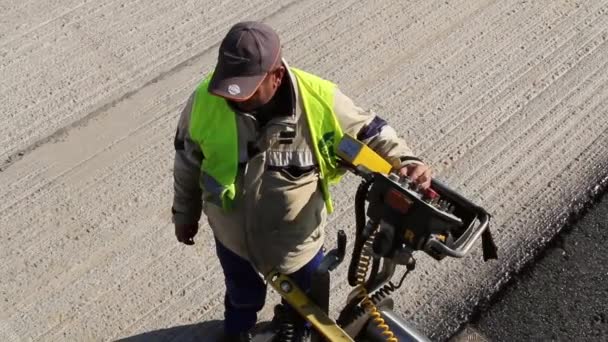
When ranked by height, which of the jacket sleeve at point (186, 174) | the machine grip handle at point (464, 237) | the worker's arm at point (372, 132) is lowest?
the jacket sleeve at point (186, 174)

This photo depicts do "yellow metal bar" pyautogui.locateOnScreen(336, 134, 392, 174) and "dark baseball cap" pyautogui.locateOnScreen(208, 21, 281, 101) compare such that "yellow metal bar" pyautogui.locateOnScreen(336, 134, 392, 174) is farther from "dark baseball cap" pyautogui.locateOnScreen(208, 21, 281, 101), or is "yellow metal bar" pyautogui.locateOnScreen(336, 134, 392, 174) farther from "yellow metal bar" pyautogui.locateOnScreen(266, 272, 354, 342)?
"yellow metal bar" pyautogui.locateOnScreen(266, 272, 354, 342)

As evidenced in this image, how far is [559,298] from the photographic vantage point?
422cm

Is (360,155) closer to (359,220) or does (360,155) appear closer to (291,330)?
(359,220)

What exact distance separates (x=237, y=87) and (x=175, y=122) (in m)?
2.21

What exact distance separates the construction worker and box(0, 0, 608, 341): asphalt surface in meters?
0.96

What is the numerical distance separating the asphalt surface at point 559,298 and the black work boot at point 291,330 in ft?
3.21

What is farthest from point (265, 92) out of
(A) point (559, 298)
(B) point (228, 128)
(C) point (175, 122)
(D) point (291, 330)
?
(C) point (175, 122)

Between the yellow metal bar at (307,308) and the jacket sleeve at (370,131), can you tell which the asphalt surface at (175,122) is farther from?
the jacket sleeve at (370,131)

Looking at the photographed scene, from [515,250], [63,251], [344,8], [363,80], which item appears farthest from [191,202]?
[344,8]

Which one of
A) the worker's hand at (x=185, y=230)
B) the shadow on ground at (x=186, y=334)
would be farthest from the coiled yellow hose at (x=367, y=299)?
the shadow on ground at (x=186, y=334)

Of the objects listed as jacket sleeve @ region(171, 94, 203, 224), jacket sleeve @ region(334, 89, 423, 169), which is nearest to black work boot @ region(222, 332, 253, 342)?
jacket sleeve @ region(171, 94, 203, 224)

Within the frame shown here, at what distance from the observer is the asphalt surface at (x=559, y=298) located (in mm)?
4086

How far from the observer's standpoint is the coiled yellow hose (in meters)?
3.04

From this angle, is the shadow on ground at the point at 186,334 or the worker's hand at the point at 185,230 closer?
the worker's hand at the point at 185,230
